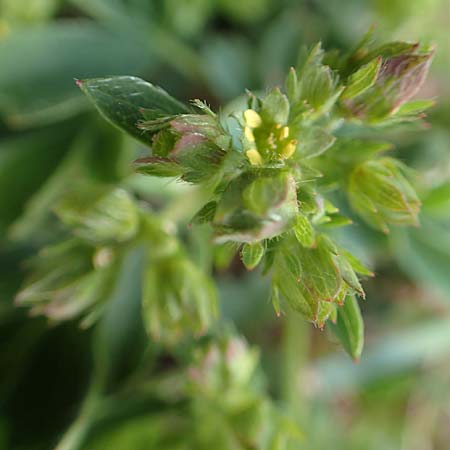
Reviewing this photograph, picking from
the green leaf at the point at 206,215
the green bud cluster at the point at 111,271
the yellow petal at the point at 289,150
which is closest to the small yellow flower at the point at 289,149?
the yellow petal at the point at 289,150

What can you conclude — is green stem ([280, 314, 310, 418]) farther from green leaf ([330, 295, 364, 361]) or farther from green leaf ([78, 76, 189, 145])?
green leaf ([78, 76, 189, 145])

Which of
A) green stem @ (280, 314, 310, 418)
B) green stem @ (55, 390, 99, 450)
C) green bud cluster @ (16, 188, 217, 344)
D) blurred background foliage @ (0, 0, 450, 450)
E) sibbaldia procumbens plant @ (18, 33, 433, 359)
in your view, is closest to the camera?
sibbaldia procumbens plant @ (18, 33, 433, 359)

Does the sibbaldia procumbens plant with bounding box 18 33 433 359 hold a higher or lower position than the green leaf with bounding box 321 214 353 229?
higher

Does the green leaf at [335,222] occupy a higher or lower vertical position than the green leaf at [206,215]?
lower

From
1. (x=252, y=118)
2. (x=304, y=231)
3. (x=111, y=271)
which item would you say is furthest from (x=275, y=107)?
(x=111, y=271)

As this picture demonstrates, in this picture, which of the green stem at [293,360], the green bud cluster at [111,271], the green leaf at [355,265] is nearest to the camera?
the green leaf at [355,265]

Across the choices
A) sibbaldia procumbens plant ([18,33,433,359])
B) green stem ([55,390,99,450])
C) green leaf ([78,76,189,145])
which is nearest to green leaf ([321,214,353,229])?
sibbaldia procumbens plant ([18,33,433,359])

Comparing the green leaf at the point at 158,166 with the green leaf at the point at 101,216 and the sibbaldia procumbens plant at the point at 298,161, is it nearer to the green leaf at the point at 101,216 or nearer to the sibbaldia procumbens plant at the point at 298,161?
the sibbaldia procumbens plant at the point at 298,161

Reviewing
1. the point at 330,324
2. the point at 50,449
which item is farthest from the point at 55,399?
the point at 330,324
